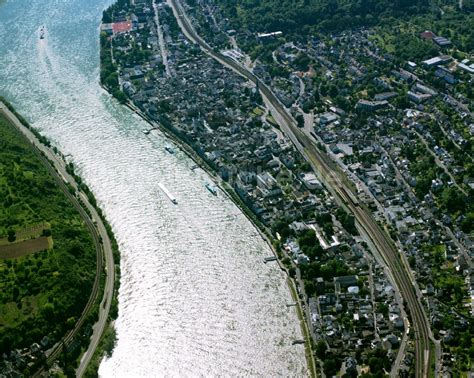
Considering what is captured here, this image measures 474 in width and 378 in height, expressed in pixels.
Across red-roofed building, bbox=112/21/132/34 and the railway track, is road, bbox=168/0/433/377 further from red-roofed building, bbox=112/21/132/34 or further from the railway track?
the railway track

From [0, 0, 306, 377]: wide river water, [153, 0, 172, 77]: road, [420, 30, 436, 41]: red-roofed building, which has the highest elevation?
[153, 0, 172, 77]: road

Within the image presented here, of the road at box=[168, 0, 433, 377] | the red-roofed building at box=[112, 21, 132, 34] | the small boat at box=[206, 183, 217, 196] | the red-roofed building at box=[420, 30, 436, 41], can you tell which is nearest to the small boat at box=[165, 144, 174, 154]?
the small boat at box=[206, 183, 217, 196]

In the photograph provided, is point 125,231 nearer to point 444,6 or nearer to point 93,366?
point 93,366

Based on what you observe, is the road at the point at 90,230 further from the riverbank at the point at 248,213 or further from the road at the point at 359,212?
the road at the point at 359,212

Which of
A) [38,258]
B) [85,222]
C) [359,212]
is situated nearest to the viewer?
[38,258]

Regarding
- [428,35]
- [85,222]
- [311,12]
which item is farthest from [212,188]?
[311,12]

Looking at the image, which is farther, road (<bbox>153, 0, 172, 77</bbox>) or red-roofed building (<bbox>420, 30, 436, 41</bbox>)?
red-roofed building (<bbox>420, 30, 436, 41</bbox>)

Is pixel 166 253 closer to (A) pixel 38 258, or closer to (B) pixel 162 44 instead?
(A) pixel 38 258
